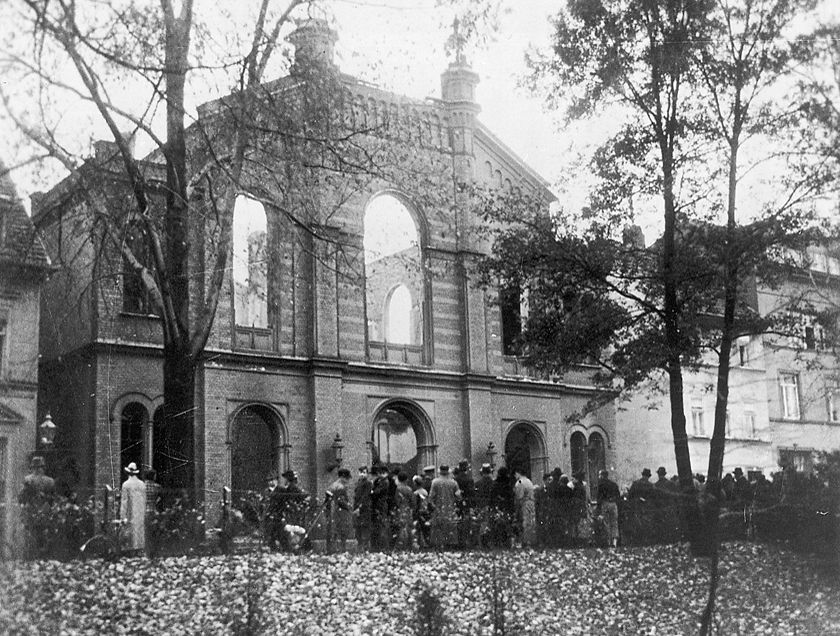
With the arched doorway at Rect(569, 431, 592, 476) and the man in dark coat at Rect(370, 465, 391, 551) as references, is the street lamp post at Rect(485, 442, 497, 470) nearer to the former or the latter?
the arched doorway at Rect(569, 431, 592, 476)

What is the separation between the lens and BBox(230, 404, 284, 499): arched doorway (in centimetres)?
2683

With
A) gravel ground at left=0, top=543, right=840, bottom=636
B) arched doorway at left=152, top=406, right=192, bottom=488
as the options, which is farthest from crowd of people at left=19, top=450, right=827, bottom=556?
gravel ground at left=0, top=543, right=840, bottom=636

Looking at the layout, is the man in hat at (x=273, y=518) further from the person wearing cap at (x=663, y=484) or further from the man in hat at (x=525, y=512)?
the person wearing cap at (x=663, y=484)

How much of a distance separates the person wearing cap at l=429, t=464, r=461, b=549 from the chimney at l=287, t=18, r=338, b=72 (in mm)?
7473

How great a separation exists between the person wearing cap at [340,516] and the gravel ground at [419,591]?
1250 mm

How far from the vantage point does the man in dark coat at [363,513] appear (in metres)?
17.3

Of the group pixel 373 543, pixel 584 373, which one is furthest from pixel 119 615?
pixel 584 373

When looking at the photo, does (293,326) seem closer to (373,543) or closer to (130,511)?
(373,543)

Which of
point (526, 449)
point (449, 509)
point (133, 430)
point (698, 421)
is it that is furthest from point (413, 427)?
point (449, 509)

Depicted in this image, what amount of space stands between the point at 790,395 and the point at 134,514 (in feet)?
73.4

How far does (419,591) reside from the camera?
14.1 metres

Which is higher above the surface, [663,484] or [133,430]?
[133,430]

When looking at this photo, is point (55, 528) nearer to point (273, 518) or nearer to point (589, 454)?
point (273, 518)

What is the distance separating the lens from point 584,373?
3000 centimetres
